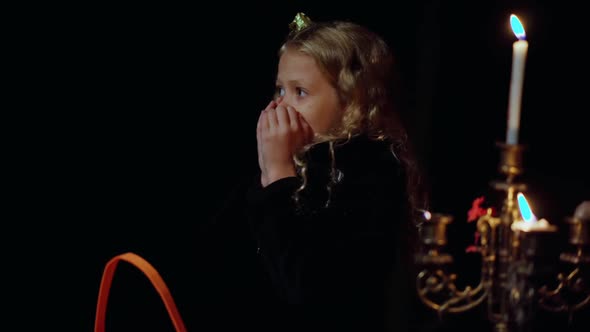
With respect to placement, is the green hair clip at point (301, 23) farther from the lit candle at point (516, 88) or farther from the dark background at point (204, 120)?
the lit candle at point (516, 88)

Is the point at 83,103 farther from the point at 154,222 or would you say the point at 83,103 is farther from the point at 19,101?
the point at 154,222

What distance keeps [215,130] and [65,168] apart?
0.41 m

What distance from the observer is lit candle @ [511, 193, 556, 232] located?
3.34ft

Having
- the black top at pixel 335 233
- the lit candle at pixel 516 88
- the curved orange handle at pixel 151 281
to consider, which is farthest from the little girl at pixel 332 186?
the lit candle at pixel 516 88

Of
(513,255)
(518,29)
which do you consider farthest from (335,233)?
(518,29)

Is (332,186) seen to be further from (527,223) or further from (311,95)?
(527,223)

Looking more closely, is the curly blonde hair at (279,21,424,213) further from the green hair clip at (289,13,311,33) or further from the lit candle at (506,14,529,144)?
the lit candle at (506,14,529,144)

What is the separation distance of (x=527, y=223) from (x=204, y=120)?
1.05m

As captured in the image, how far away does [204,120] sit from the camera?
1.93 metres

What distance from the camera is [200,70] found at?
1917 millimetres

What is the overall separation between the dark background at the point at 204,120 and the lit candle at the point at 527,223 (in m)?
0.65

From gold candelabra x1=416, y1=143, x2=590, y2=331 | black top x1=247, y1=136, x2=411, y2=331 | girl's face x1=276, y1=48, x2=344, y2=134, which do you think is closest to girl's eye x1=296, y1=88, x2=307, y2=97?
girl's face x1=276, y1=48, x2=344, y2=134

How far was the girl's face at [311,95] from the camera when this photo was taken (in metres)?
1.38

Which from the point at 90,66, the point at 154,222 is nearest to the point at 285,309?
the point at 154,222
